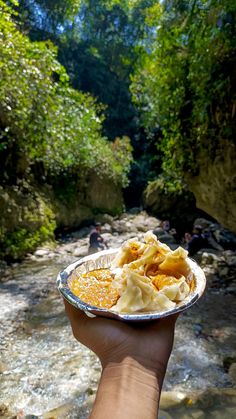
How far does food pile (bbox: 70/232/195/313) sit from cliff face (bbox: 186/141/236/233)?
15.9 feet

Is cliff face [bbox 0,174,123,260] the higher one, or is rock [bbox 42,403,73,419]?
cliff face [bbox 0,174,123,260]

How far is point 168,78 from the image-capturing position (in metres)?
7.93

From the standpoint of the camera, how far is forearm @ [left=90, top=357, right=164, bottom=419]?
1.34 m

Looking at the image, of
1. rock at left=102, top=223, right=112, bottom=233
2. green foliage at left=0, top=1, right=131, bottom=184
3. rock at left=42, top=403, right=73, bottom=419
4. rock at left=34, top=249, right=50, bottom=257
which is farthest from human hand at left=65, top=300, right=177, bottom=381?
rock at left=102, top=223, right=112, bottom=233

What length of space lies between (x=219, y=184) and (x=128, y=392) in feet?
20.5

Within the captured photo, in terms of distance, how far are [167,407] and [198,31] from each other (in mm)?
6522

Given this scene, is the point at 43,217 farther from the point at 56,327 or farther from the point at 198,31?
the point at 198,31

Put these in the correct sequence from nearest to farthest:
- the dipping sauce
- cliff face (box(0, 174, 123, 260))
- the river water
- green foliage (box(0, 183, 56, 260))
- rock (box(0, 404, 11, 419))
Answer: the dipping sauce → rock (box(0, 404, 11, 419)) → the river water → green foliage (box(0, 183, 56, 260)) → cliff face (box(0, 174, 123, 260))

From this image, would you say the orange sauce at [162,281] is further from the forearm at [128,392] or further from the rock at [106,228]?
Result: the rock at [106,228]

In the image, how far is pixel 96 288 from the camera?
204cm

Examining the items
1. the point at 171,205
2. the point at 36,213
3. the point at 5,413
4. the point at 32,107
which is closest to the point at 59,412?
the point at 5,413

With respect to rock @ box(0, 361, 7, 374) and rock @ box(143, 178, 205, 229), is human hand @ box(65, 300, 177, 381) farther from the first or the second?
rock @ box(143, 178, 205, 229)

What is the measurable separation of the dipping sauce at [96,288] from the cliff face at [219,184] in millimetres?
5110

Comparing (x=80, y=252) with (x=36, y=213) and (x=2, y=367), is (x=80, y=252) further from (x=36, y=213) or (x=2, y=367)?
(x=2, y=367)
